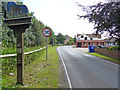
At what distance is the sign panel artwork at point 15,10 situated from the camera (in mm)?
4383

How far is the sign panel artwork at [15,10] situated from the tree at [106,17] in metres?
10.3

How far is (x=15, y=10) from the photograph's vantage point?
174 inches

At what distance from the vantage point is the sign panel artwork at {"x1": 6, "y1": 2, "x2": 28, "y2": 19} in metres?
4.38

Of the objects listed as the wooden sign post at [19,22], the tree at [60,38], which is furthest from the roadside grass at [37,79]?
the tree at [60,38]

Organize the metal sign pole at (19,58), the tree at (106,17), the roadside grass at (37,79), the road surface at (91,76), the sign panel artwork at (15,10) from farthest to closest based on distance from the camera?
the tree at (106,17)
the road surface at (91,76)
the roadside grass at (37,79)
the metal sign pole at (19,58)
the sign panel artwork at (15,10)

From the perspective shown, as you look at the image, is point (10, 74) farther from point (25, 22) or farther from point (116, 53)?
point (116, 53)

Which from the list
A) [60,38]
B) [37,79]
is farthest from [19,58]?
[60,38]

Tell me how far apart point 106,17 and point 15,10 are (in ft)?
38.3

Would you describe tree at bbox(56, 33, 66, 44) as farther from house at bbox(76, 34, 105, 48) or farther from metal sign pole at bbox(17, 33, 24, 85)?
metal sign pole at bbox(17, 33, 24, 85)

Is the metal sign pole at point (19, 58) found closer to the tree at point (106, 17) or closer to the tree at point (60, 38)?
the tree at point (106, 17)

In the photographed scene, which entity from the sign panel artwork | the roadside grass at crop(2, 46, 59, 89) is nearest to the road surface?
the roadside grass at crop(2, 46, 59, 89)

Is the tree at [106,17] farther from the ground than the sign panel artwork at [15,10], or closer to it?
farther from the ground

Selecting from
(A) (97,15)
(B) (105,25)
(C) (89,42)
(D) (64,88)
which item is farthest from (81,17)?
(C) (89,42)

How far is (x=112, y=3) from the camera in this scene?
12.8 m
